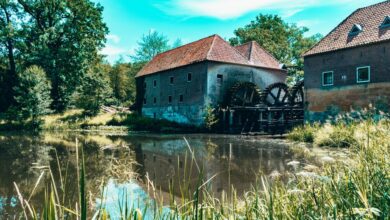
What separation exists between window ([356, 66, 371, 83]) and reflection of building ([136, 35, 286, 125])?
28.9 feet

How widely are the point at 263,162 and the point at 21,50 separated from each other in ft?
94.6

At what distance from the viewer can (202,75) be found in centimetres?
2462

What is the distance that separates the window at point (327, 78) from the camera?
18672 mm

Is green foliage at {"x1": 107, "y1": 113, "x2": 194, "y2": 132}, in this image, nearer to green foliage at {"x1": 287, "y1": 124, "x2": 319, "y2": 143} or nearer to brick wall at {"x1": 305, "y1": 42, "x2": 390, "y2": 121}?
brick wall at {"x1": 305, "y1": 42, "x2": 390, "y2": 121}

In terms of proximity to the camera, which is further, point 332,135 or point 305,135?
point 305,135

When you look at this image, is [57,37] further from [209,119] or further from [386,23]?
[386,23]

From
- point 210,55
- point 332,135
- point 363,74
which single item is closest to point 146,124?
point 210,55

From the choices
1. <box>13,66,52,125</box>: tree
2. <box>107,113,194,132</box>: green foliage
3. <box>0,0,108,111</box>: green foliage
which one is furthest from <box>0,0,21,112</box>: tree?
<box>107,113,194,132</box>: green foliage

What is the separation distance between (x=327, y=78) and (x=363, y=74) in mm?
2257

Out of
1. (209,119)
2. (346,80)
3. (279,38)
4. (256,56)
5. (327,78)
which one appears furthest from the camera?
(279,38)

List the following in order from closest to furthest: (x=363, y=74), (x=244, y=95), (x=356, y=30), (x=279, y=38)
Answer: (x=363, y=74) → (x=356, y=30) → (x=244, y=95) → (x=279, y=38)

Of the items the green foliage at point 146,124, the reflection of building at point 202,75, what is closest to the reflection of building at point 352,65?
the reflection of building at point 202,75

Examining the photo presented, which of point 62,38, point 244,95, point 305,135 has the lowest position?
point 305,135

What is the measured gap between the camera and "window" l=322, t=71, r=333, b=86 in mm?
18672
